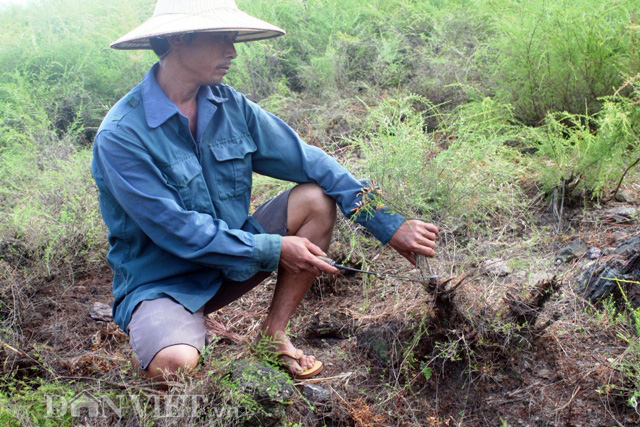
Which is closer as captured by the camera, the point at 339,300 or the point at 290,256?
the point at 290,256

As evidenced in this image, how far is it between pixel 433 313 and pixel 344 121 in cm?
268

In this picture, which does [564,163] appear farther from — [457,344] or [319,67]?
[319,67]

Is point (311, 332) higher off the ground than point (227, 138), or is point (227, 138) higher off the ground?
point (227, 138)

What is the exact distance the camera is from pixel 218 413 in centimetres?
222

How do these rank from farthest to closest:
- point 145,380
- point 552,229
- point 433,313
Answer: point 552,229 → point 433,313 → point 145,380

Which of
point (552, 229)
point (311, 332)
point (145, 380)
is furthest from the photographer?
point (552, 229)

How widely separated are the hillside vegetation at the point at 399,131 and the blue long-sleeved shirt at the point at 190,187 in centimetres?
38

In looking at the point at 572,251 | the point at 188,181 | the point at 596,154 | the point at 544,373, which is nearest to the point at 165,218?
the point at 188,181

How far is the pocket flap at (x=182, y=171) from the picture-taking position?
254 centimetres

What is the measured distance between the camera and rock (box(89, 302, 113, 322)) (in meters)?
3.40

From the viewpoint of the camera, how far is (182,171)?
8.42 ft

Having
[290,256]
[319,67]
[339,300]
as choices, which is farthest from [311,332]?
[319,67]

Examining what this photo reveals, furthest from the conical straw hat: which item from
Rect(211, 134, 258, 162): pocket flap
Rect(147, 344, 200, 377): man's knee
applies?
Rect(147, 344, 200, 377): man's knee

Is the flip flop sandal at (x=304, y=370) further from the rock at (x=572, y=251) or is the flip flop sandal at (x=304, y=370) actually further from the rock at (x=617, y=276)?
the rock at (x=572, y=251)
